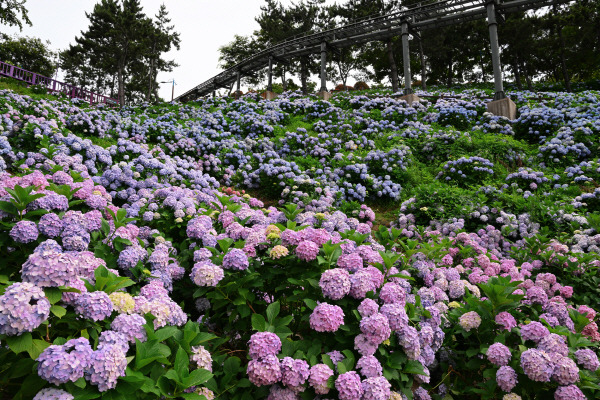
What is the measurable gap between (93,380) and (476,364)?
2.28 metres

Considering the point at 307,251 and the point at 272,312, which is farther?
the point at 307,251

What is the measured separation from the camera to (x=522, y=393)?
2141mm

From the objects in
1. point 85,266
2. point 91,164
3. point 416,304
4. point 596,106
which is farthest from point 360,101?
point 85,266

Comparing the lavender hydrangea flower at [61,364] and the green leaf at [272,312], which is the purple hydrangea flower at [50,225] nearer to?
the lavender hydrangea flower at [61,364]

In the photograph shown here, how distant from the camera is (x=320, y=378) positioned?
1.70 metres

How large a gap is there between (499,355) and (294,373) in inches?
53.1

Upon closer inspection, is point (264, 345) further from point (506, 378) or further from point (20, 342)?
point (506, 378)

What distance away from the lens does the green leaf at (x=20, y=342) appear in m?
1.35

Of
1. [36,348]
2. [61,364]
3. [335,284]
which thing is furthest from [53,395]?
[335,284]

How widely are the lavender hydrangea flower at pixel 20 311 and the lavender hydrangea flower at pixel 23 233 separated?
91cm

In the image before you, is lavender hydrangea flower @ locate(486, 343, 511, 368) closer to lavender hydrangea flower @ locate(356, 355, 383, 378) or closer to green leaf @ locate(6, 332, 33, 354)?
lavender hydrangea flower @ locate(356, 355, 383, 378)

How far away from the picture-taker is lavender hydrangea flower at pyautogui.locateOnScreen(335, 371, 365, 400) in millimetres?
1658

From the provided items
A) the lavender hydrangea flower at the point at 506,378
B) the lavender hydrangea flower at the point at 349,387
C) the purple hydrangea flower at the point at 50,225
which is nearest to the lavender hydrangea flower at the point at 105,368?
the lavender hydrangea flower at the point at 349,387

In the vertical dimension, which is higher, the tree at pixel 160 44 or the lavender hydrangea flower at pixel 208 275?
the tree at pixel 160 44
